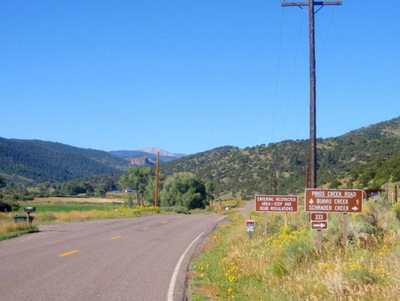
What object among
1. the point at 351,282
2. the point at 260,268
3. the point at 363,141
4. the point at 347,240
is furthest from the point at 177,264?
the point at 363,141

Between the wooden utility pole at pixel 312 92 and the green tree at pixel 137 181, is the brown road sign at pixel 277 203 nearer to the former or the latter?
the wooden utility pole at pixel 312 92

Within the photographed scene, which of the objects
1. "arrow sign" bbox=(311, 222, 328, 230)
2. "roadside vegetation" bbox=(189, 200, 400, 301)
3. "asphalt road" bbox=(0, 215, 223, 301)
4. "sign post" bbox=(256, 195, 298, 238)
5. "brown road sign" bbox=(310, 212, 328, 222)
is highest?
"sign post" bbox=(256, 195, 298, 238)

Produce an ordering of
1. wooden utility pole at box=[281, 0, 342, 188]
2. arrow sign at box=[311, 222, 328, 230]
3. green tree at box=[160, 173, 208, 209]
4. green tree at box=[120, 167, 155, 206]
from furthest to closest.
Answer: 1. green tree at box=[120, 167, 155, 206]
2. green tree at box=[160, 173, 208, 209]
3. wooden utility pole at box=[281, 0, 342, 188]
4. arrow sign at box=[311, 222, 328, 230]

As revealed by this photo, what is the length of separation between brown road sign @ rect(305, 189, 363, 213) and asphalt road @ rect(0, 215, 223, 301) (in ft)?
11.6

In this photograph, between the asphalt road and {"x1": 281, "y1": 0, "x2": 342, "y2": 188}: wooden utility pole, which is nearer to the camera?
the asphalt road

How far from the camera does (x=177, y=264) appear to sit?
13461 millimetres

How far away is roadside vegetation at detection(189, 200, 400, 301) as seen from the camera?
6.84 meters

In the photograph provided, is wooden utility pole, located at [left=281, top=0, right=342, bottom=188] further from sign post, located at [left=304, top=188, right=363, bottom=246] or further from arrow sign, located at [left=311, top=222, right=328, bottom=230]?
arrow sign, located at [left=311, top=222, right=328, bottom=230]

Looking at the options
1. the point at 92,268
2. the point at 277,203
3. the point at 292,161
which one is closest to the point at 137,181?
the point at 292,161

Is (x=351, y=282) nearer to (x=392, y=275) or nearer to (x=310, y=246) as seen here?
(x=392, y=275)

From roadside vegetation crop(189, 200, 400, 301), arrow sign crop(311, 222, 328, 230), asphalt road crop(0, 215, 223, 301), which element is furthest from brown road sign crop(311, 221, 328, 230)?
asphalt road crop(0, 215, 223, 301)

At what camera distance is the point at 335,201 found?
11312 mm

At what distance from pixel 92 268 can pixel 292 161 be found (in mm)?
83737

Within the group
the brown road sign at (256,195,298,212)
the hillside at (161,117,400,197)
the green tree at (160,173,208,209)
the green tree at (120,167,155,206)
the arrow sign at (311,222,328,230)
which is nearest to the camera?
the arrow sign at (311,222,328,230)
